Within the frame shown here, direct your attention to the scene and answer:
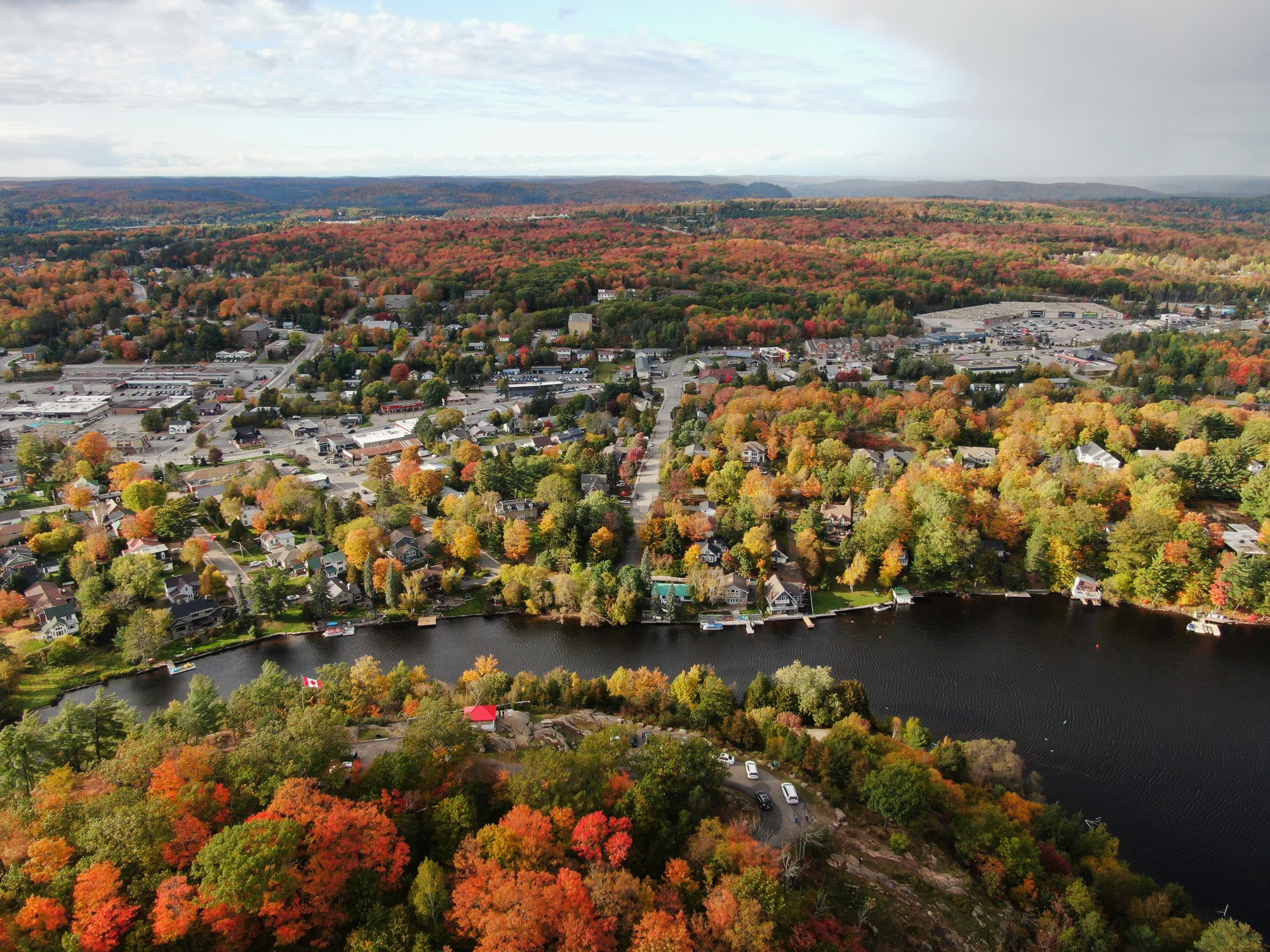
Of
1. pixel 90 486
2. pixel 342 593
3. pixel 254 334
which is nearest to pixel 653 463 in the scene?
pixel 342 593

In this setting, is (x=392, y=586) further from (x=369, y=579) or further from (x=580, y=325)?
(x=580, y=325)

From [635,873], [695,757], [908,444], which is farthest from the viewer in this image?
[908,444]

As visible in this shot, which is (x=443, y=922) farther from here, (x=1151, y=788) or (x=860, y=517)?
(x=860, y=517)

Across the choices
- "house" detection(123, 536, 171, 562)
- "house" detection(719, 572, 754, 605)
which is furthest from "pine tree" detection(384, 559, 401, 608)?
"house" detection(719, 572, 754, 605)

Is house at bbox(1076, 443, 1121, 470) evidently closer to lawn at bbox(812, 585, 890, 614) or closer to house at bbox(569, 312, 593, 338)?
lawn at bbox(812, 585, 890, 614)

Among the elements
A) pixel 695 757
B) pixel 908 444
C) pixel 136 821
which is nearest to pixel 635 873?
pixel 695 757

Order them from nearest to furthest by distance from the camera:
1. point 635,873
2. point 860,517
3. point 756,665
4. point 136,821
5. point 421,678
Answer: point 136,821 < point 635,873 < point 421,678 < point 756,665 < point 860,517

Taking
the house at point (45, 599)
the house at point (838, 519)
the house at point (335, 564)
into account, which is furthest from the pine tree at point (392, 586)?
the house at point (838, 519)

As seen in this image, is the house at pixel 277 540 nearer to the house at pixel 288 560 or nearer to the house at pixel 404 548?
the house at pixel 288 560
